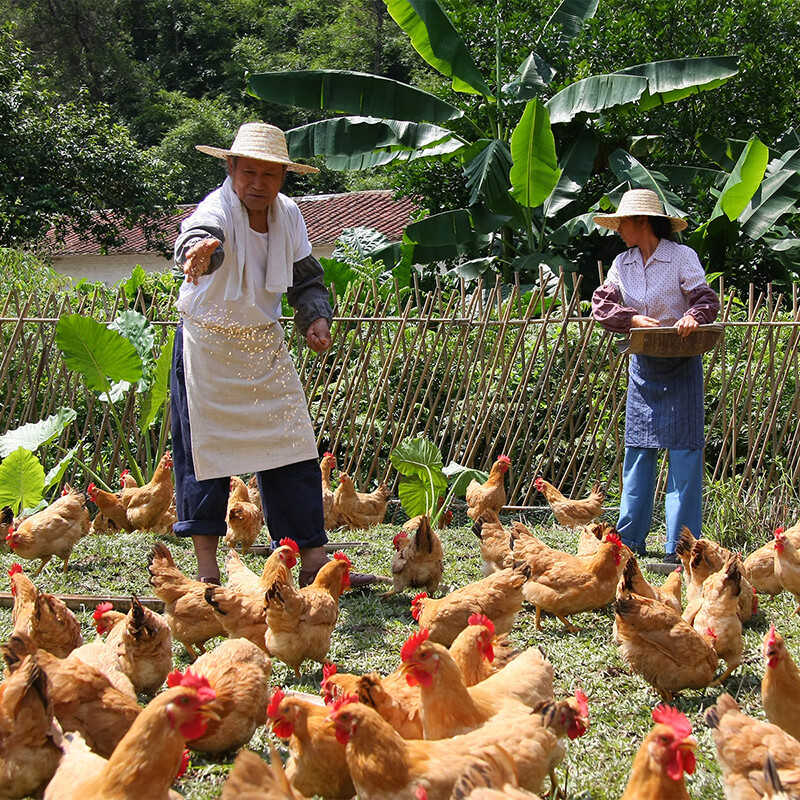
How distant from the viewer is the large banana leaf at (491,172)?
10406mm

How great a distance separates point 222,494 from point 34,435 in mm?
2954

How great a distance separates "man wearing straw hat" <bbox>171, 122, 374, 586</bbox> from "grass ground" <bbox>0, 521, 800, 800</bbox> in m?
0.62

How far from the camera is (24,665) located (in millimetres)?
2771

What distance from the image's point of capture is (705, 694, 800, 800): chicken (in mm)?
2553

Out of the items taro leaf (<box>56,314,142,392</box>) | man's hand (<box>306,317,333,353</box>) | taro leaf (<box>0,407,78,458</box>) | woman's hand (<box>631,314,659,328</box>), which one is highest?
woman's hand (<box>631,314,659,328</box>)

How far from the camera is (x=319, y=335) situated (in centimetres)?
479

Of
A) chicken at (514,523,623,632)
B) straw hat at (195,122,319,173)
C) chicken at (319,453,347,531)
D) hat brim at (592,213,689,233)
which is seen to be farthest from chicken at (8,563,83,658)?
hat brim at (592,213,689,233)

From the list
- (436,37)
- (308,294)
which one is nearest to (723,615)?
(308,294)

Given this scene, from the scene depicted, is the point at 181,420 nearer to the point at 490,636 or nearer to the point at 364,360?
the point at 490,636

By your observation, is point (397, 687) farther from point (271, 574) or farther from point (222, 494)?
point (222, 494)

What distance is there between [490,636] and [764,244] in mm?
10684

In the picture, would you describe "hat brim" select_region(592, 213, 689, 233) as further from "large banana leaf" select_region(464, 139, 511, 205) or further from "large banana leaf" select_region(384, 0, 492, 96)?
"large banana leaf" select_region(384, 0, 492, 96)

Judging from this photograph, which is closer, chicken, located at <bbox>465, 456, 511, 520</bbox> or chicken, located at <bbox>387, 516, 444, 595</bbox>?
chicken, located at <bbox>387, 516, 444, 595</bbox>

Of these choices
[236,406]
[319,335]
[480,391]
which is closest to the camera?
[236,406]
